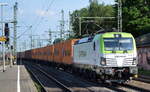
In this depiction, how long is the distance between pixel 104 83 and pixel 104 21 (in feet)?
188

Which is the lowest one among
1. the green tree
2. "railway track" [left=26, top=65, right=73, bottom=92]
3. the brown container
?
"railway track" [left=26, top=65, right=73, bottom=92]

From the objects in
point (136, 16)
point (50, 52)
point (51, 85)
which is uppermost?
point (136, 16)

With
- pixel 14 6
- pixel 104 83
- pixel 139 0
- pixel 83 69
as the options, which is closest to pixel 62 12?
pixel 14 6

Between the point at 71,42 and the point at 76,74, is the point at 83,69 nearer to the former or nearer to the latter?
the point at 76,74

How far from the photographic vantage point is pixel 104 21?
81250mm

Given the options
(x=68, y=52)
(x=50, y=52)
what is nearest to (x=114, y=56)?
(x=68, y=52)

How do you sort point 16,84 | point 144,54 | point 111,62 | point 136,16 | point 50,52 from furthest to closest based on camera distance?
point 136,16 < point 50,52 < point 144,54 < point 16,84 < point 111,62

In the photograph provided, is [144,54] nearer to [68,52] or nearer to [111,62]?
[68,52]

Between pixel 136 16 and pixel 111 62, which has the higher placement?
pixel 136 16

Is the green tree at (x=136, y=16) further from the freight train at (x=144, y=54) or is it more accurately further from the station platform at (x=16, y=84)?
the station platform at (x=16, y=84)

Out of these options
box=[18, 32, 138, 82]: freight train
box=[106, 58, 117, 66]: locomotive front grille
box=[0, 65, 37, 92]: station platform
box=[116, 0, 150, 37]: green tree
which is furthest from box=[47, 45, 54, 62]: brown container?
box=[106, 58, 117, 66]: locomotive front grille

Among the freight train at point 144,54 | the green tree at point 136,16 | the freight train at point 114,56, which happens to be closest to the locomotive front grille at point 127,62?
the freight train at point 114,56

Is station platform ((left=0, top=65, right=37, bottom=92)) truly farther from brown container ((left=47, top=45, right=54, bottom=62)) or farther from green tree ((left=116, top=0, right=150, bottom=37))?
green tree ((left=116, top=0, right=150, bottom=37))

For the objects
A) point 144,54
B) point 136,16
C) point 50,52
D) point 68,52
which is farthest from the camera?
point 136,16
